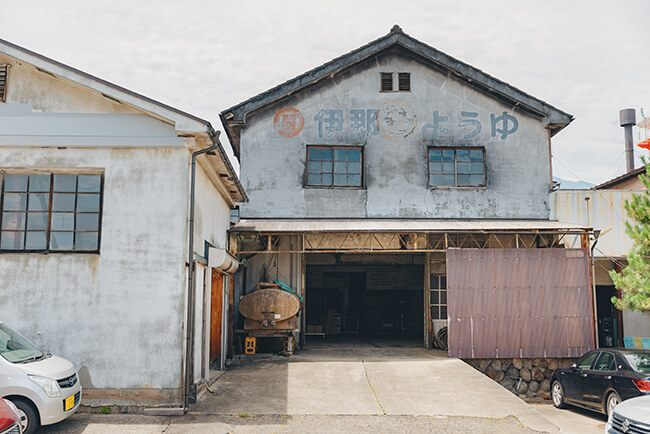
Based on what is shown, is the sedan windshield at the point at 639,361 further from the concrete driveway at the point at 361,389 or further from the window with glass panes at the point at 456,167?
the window with glass panes at the point at 456,167

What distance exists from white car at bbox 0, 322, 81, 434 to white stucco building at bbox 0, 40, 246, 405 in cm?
130

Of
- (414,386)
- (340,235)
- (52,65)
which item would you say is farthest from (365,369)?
(52,65)

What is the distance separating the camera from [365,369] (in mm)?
14055

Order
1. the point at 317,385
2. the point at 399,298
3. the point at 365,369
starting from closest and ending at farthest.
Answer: the point at 317,385 → the point at 365,369 → the point at 399,298

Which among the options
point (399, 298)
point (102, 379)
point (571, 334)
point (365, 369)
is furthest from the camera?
point (399, 298)

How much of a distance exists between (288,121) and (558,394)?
10589 mm

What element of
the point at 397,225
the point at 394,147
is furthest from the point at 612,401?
the point at 394,147

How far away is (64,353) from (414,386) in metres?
6.94

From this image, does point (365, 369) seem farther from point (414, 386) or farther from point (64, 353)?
point (64, 353)

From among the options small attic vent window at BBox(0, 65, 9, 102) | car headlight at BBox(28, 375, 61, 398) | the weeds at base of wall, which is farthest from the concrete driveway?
small attic vent window at BBox(0, 65, 9, 102)

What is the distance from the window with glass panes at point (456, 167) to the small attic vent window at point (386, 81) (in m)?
2.31

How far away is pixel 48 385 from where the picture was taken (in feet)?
26.5

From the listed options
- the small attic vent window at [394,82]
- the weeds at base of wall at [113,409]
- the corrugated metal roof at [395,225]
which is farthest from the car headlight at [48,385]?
the small attic vent window at [394,82]

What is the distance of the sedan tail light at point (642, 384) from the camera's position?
10.4 meters
